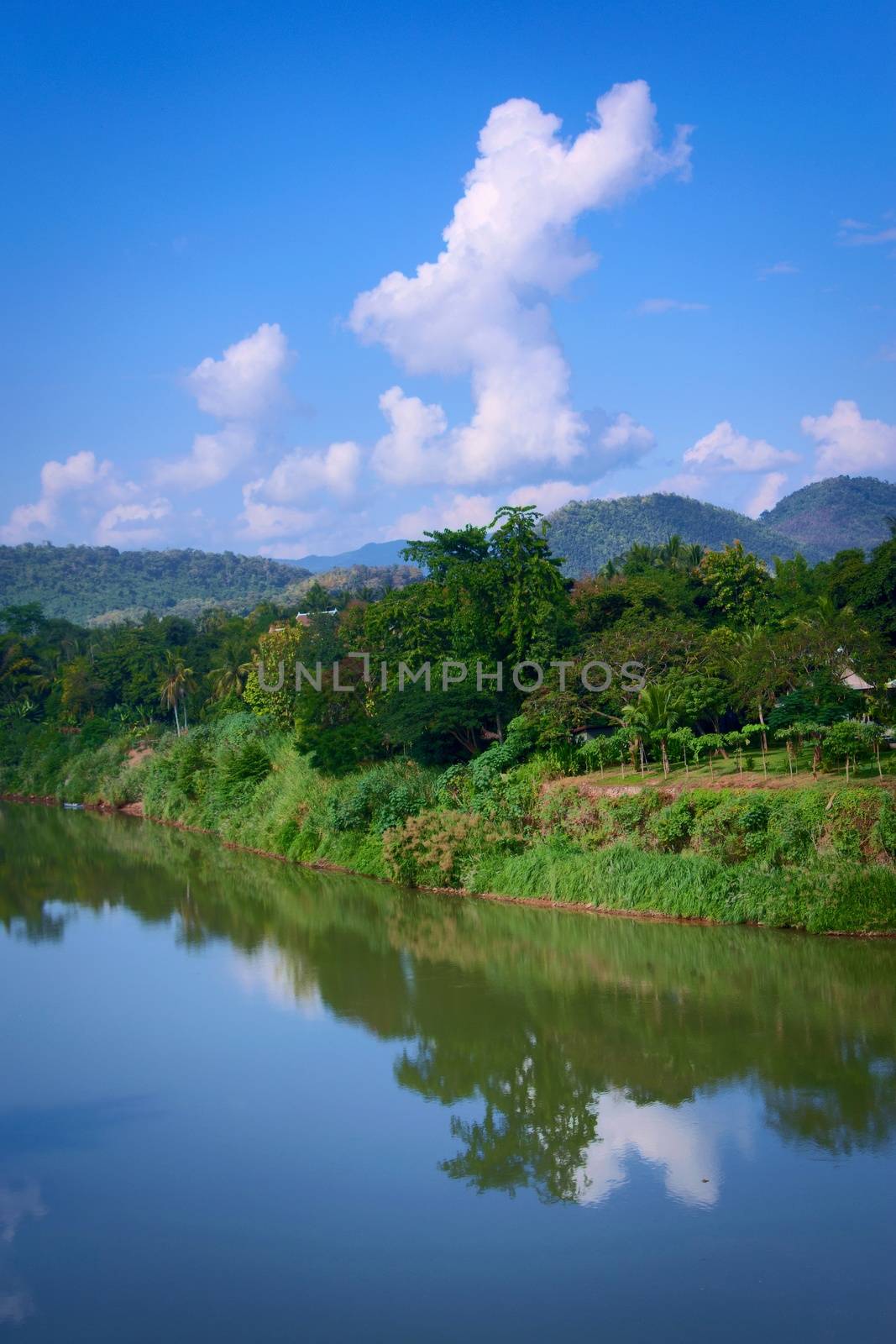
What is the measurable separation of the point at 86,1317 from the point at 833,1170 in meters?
5.55

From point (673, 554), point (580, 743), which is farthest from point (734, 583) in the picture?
point (580, 743)

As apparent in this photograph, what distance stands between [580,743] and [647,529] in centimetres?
7596

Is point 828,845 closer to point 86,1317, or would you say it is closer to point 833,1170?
point 833,1170

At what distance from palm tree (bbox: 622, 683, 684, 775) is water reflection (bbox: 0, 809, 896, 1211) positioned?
3860 millimetres

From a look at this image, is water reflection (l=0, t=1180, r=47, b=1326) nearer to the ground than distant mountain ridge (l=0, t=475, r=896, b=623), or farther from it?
nearer to the ground

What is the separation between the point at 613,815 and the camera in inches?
701

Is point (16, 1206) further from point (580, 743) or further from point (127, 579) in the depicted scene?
point (127, 579)

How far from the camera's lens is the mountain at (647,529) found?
91000 mm

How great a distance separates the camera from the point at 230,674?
38812 millimetres

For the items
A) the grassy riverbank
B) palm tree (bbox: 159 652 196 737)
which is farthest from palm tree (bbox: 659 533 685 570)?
palm tree (bbox: 159 652 196 737)

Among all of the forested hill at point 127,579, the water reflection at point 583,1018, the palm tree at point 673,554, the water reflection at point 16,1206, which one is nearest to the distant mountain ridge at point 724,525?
the forested hill at point 127,579

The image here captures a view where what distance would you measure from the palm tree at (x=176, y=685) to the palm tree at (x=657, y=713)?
2267cm

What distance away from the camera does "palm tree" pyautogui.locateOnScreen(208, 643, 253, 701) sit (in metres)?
36.9

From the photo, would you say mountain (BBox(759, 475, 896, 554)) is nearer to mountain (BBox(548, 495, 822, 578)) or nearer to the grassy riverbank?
mountain (BBox(548, 495, 822, 578))
